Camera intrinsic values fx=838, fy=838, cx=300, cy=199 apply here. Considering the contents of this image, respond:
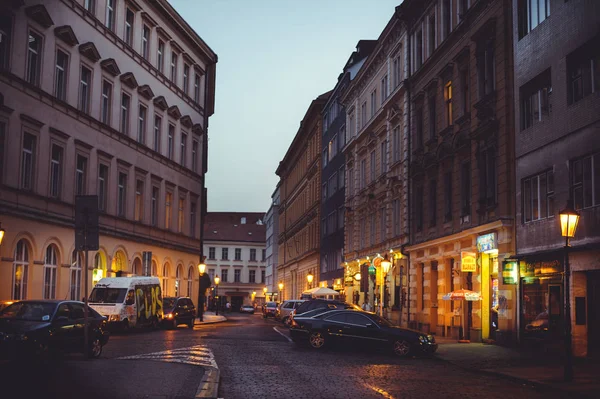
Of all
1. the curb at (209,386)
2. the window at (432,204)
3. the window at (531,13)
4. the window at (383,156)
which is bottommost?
the curb at (209,386)

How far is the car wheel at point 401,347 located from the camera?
25344mm

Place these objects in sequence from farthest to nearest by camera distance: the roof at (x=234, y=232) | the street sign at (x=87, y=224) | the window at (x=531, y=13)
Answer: the roof at (x=234, y=232) → the window at (x=531, y=13) → the street sign at (x=87, y=224)

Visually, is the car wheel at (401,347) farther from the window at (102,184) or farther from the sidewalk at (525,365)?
the window at (102,184)

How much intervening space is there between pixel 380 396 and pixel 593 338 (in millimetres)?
11074

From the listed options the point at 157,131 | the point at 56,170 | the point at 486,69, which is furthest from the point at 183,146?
the point at 486,69

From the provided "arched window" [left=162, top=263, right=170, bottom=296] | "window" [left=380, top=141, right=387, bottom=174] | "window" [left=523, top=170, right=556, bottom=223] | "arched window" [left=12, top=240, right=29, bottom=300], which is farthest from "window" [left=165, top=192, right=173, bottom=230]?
"window" [left=523, top=170, right=556, bottom=223]

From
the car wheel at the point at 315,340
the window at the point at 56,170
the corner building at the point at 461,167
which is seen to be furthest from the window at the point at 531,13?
Result: the window at the point at 56,170

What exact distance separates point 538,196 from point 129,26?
28.2 meters

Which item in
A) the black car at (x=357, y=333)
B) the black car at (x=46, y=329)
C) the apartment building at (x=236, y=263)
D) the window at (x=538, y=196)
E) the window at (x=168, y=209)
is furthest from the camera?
the apartment building at (x=236, y=263)

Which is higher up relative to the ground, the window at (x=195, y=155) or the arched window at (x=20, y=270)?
the window at (x=195, y=155)

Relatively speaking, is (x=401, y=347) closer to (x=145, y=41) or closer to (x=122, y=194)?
(x=122, y=194)

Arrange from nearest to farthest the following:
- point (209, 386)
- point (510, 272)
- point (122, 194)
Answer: point (209, 386) < point (510, 272) < point (122, 194)

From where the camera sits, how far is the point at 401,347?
2542cm

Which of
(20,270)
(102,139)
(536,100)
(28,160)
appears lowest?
(20,270)
